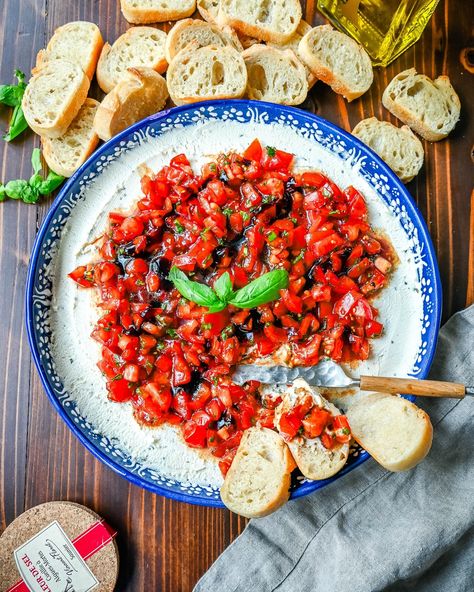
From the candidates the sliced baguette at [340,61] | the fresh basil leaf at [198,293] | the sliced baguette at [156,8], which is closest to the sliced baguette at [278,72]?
the sliced baguette at [340,61]

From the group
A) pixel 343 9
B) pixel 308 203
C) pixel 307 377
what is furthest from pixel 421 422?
pixel 343 9

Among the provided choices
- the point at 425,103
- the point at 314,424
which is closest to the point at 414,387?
the point at 314,424

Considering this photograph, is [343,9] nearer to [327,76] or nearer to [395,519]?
[327,76]

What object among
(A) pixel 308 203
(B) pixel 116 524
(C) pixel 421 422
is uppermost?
(A) pixel 308 203

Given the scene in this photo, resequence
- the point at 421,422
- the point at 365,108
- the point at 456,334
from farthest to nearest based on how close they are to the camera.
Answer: the point at 365,108 → the point at 456,334 → the point at 421,422

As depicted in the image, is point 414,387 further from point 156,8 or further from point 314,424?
point 156,8

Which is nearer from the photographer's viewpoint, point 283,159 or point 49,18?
point 283,159

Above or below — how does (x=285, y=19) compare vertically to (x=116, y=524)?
above

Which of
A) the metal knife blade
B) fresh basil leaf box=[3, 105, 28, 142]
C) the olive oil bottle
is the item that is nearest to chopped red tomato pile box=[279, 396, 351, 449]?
the metal knife blade
